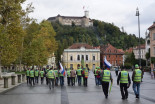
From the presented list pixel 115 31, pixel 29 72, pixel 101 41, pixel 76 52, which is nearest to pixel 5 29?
pixel 29 72

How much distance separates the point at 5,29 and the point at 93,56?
75.2 metres

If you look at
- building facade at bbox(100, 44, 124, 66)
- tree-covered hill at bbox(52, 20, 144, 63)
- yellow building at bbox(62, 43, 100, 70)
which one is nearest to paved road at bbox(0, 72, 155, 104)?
yellow building at bbox(62, 43, 100, 70)

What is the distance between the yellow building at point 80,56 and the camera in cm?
9931

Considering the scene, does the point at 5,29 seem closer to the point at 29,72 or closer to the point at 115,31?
the point at 29,72

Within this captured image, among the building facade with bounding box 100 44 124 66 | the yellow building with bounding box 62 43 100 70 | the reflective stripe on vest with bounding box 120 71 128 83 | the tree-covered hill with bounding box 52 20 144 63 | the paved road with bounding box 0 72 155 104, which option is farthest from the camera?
the tree-covered hill with bounding box 52 20 144 63

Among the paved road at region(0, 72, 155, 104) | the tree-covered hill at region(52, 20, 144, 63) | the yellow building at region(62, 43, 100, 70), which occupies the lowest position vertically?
the paved road at region(0, 72, 155, 104)

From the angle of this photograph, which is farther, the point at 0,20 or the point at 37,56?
the point at 37,56

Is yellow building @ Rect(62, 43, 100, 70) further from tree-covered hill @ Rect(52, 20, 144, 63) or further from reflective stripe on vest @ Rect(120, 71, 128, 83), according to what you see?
reflective stripe on vest @ Rect(120, 71, 128, 83)

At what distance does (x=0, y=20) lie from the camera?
2778 cm

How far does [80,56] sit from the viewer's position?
100m

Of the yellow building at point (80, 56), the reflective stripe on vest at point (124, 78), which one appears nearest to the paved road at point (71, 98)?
the reflective stripe on vest at point (124, 78)

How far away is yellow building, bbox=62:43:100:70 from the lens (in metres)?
99.3

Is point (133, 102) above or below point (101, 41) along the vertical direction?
below

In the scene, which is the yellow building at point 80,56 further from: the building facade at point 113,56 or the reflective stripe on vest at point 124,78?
the reflective stripe on vest at point 124,78
